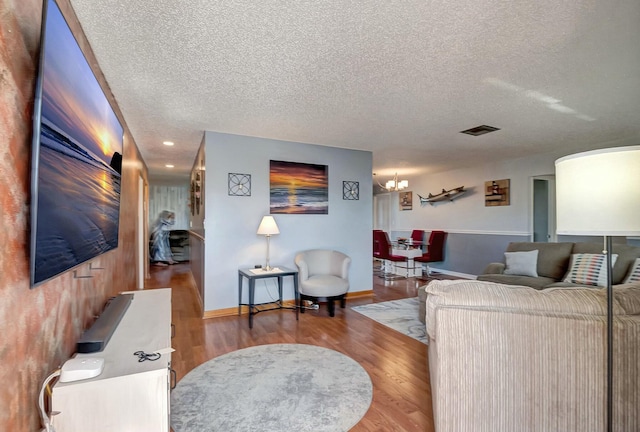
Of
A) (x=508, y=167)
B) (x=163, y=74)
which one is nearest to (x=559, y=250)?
(x=508, y=167)

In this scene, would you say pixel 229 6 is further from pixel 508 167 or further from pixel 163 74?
pixel 508 167

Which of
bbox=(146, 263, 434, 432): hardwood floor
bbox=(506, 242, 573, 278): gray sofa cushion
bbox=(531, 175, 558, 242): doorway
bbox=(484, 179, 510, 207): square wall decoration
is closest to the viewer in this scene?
bbox=(146, 263, 434, 432): hardwood floor

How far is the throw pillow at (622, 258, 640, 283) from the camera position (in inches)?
111

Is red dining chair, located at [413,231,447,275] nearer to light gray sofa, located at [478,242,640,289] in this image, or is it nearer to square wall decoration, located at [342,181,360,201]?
light gray sofa, located at [478,242,640,289]

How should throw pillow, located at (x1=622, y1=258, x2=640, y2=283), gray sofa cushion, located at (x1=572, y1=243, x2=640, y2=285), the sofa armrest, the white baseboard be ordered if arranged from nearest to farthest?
1. throw pillow, located at (x1=622, y1=258, x2=640, y2=283)
2. gray sofa cushion, located at (x1=572, y1=243, x2=640, y2=285)
3. the sofa armrest
4. the white baseboard

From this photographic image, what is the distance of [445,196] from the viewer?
22.2 feet

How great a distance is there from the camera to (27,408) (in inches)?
38.8

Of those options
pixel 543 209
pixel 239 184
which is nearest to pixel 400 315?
pixel 239 184

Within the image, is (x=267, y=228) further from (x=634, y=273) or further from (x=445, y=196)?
(x=445, y=196)

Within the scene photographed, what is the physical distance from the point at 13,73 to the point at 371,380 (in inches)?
100

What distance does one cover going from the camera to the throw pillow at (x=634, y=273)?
9.27 ft

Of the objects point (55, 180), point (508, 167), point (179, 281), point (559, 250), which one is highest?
point (508, 167)

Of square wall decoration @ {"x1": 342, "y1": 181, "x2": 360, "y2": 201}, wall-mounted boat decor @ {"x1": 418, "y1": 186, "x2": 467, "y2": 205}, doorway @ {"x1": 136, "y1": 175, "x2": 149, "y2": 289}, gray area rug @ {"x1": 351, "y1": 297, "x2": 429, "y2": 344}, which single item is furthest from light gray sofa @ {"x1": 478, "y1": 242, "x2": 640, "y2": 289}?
doorway @ {"x1": 136, "y1": 175, "x2": 149, "y2": 289}

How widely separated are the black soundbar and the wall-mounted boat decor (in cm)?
630
